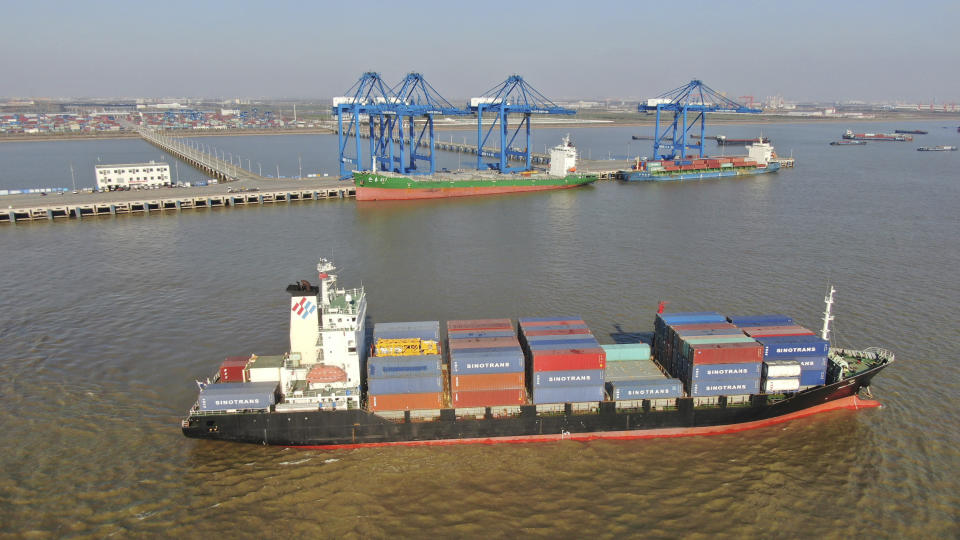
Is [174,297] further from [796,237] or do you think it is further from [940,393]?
[796,237]

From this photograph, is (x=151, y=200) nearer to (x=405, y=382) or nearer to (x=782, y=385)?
(x=405, y=382)

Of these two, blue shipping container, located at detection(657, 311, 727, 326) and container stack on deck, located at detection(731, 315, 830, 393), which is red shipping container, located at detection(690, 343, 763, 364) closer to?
container stack on deck, located at detection(731, 315, 830, 393)

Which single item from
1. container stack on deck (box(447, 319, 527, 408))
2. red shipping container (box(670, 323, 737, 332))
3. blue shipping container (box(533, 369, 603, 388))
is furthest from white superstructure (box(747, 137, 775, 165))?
container stack on deck (box(447, 319, 527, 408))

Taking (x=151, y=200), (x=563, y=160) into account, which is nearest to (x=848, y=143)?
(x=563, y=160)

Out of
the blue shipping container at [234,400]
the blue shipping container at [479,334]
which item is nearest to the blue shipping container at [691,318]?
the blue shipping container at [479,334]

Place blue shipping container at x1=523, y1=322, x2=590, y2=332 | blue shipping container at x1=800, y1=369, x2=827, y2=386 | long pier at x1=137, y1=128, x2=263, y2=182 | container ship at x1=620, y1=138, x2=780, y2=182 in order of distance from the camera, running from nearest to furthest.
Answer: blue shipping container at x1=800, y1=369, x2=827, y2=386, blue shipping container at x1=523, y1=322, x2=590, y2=332, long pier at x1=137, y1=128, x2=263, y2=182, container ship at x1=620, y1=138, x2=780, y2=182

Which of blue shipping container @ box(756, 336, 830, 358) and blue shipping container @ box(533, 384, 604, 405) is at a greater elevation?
blue shipping container @ box(756, 336, 830, 358)
